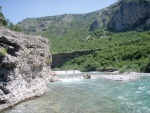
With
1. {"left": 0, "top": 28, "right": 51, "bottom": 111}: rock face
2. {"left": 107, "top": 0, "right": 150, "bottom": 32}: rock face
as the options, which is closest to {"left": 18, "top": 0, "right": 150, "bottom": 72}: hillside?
{"left": 107, "top": 0, "right": 150, "bottom": 32}: rock face

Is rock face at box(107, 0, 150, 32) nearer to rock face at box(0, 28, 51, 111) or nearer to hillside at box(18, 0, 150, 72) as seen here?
hillside at box(18, 0, 150, 72)

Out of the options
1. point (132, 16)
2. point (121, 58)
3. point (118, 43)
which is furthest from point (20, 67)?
point (132, 16)

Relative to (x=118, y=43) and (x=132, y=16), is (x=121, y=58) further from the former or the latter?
(x=132, y=16)

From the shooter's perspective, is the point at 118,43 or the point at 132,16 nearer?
the point at 118,43

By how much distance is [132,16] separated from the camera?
158 metres

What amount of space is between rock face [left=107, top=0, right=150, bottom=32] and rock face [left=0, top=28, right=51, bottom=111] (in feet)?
413

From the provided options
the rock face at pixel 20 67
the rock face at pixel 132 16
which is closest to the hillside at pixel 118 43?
the rock face at pixel 132 16

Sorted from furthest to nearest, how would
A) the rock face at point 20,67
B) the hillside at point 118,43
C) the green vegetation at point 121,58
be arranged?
the hillside at point 118,43 → the green vegetation at point 121,58 → the rock face at point 20,67

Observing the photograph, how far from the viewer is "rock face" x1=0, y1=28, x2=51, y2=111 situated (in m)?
21.7

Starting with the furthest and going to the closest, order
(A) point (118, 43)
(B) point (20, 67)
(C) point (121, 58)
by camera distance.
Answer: (A) point (118, 43) → (C) point (121, 58) → (B) point (20, 67)

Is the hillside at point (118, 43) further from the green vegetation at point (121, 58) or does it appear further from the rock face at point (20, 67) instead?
the rock face at point (20, 67)

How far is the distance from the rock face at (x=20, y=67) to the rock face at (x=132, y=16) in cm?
12575

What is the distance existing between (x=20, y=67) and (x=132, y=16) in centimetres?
14085

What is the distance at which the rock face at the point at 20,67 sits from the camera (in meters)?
21.7
